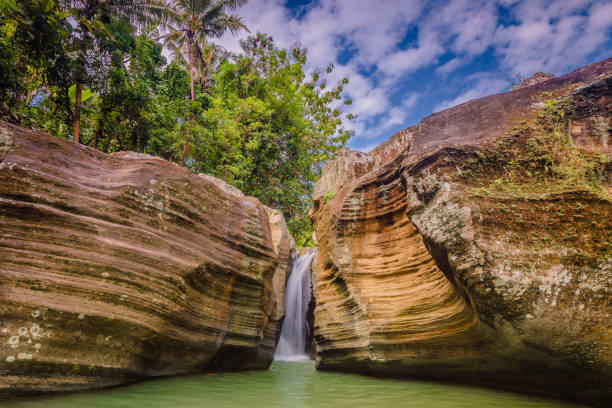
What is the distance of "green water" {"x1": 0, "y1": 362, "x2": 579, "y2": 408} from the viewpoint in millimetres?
3227

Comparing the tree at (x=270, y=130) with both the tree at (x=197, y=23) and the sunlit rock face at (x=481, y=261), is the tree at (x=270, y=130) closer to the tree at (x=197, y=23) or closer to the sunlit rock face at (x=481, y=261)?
the tree at (x=197, y=23)

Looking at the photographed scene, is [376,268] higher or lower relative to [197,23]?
lower

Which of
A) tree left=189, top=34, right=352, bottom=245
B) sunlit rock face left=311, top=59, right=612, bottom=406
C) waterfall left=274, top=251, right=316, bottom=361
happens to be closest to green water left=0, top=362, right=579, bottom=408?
sunlit rock face left=311, top=59, right=612, bottom=406

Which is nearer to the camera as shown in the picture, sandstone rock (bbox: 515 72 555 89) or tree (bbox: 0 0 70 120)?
tree (bbox: 0 0 70 120)

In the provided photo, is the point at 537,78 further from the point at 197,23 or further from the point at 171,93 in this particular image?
the point at 197,23

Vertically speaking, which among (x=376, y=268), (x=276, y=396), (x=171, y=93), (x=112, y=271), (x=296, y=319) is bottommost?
(x=276, y=396)

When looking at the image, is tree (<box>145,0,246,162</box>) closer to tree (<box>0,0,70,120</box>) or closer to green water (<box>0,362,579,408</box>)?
tree (<box>0,0,70,120</box>)

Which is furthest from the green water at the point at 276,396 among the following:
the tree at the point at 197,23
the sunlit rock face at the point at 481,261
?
the tree at the point at 197,23

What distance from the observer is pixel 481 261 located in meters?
3.80

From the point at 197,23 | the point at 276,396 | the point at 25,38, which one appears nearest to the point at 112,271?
the point at 276,396

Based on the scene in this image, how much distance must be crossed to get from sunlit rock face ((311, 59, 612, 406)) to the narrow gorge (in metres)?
0.02

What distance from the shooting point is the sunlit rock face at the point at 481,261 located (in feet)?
11.6

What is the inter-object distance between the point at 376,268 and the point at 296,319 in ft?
21.5

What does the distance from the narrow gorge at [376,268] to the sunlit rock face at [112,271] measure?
2cm
